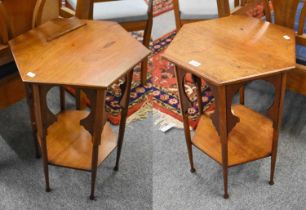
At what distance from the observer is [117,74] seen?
1222 mm

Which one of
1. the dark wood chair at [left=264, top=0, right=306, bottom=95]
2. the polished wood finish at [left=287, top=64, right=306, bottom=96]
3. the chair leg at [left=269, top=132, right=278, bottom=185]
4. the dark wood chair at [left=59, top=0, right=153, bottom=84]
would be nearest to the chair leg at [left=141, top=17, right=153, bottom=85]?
the dark wood chair at [left=59, top=0, right=153, bottom=84]

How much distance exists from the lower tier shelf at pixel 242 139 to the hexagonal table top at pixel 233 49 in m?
0.41

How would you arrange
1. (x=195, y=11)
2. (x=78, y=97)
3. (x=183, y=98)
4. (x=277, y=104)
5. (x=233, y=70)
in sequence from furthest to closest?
(x=195, y=11), (x=78, y=97), (x=183, y=98), (x=277, y=104), (x=233, y=70)

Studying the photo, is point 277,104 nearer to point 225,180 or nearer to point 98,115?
point 225,180

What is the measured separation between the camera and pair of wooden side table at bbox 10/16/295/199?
4.00 feet

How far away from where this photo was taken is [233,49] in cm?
135

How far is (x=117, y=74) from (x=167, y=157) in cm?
63

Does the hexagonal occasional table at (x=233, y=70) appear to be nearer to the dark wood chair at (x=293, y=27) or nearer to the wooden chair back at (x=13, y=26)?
the dark wood chair at (x=293, y=27)

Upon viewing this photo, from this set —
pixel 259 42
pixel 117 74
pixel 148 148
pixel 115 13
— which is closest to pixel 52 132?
pixel 148 148

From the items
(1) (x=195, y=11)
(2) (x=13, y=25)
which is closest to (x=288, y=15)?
(1) (x=195, y=11)

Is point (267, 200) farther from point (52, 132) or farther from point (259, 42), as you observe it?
point (52, 132)

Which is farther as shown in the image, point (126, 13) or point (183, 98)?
point (126, 13)

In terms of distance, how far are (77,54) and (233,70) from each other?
1.85 ft

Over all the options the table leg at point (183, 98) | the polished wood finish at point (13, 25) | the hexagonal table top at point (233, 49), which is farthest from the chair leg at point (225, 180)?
the polished wood finish at point (13, 25)
